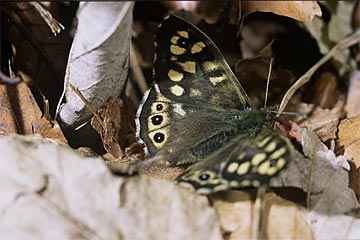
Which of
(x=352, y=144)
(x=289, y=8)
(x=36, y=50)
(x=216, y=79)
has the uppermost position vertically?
(x=289, y=8)

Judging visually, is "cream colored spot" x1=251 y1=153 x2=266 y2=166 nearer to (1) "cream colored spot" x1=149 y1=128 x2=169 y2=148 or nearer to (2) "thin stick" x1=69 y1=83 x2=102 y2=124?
(1) "cream colored spot" x1=149 y1=128 x2=169 y2=148

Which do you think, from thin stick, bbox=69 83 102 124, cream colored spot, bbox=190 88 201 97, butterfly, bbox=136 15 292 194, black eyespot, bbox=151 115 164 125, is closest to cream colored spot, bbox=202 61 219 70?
butterfly, bbox=136 15 292 194

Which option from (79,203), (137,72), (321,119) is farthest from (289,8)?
(79,203)

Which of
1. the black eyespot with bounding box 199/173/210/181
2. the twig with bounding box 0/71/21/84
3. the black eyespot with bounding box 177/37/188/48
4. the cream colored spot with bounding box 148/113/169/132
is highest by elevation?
the black eyespot with bounding box 177/37/188/48

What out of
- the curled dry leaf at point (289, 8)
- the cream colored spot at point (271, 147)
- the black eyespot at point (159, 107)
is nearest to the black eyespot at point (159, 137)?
the black eyespot at point (159, 107)

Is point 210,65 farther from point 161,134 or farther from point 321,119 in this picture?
point 321,119
